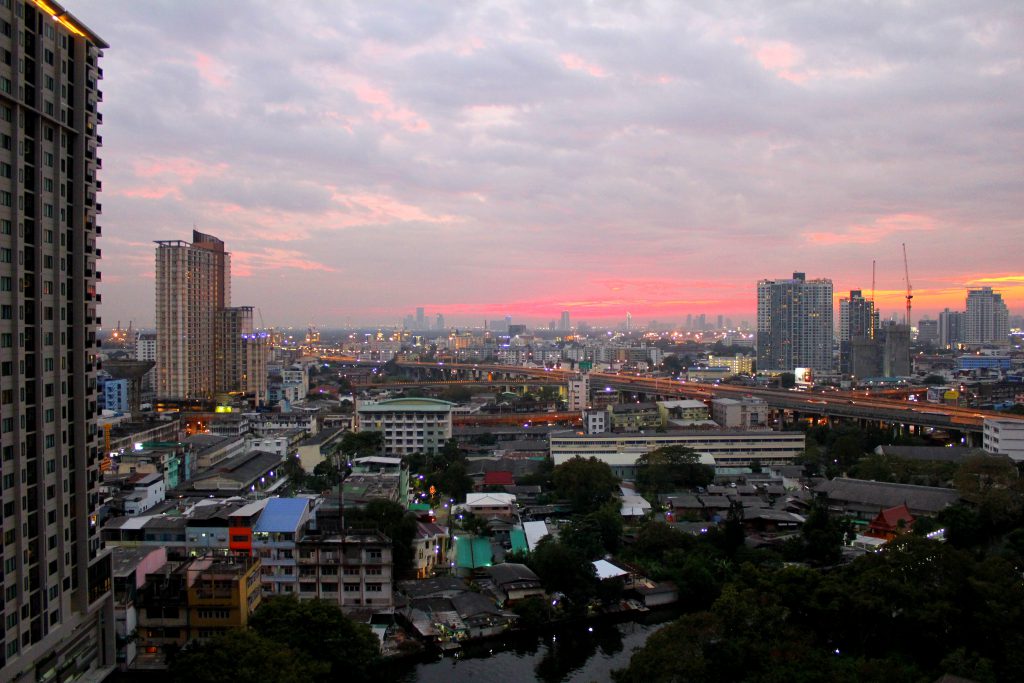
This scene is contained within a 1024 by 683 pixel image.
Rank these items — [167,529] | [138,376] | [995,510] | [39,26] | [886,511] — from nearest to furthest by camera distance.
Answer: [39,26], [167,529], [995,510], [886,511], [138,376]

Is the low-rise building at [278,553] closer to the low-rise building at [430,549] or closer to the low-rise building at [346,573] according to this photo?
the low-rise building at [346,573]

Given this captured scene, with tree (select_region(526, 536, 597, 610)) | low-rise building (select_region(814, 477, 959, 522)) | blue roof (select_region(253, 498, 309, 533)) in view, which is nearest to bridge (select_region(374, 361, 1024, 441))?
low-rise building (select_region(814, 477, 959, 522))

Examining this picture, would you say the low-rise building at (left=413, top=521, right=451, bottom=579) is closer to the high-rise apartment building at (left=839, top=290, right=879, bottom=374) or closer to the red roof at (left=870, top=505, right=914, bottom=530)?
the red roof at (left=870, top=505, right=914, bottom=530)

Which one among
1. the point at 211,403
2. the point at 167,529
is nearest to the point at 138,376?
the point at 211,403

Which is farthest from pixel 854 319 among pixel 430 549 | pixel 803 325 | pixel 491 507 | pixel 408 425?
pixel 430 549

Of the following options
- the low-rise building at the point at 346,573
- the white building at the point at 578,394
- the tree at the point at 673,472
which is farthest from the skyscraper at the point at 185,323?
the low-rise building at the point at 346,573

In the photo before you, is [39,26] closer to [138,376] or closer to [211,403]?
[138,376]
